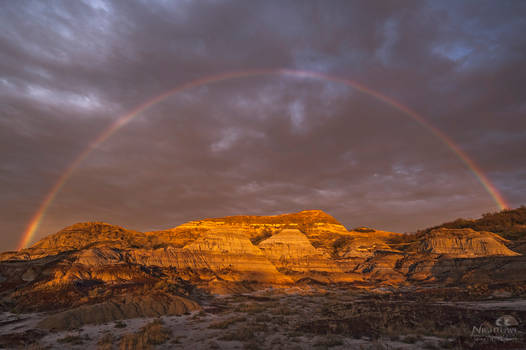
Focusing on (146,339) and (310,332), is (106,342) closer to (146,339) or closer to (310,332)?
(146,339)

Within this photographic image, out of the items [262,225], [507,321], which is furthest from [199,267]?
[262,225]

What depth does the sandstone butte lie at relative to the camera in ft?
109

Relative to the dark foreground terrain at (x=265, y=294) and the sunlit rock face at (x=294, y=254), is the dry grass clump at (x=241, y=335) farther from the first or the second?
the sunlit rock face at (x=294, y=254)

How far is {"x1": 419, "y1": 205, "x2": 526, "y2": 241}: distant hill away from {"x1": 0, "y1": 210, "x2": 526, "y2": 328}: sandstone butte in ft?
63.1

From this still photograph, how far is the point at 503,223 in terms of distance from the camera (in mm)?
101562

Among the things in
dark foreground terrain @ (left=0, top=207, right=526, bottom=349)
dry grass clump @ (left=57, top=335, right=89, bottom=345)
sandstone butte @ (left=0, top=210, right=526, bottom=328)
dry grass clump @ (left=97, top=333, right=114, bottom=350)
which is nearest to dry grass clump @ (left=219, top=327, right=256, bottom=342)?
dark foreground terrain @ (left=0, top=207, right=526, bottom=349)

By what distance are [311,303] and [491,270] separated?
3404cm

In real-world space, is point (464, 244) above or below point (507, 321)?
above

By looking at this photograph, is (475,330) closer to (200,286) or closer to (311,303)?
(311,303)

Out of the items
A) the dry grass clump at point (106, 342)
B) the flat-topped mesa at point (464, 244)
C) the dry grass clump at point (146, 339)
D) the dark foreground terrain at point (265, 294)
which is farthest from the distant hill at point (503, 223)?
the dry grass clump at point (106, 342)

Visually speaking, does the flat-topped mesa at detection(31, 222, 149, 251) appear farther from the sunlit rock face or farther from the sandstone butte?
A: the sunlit rock face

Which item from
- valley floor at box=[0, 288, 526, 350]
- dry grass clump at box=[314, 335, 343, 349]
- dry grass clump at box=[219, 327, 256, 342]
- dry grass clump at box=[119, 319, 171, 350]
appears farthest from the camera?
dry grass clump at box=[219, 327, 256, 342]

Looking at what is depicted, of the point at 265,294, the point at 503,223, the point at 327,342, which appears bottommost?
the point at 265,294

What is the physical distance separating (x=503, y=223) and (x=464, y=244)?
47589 millimetres
